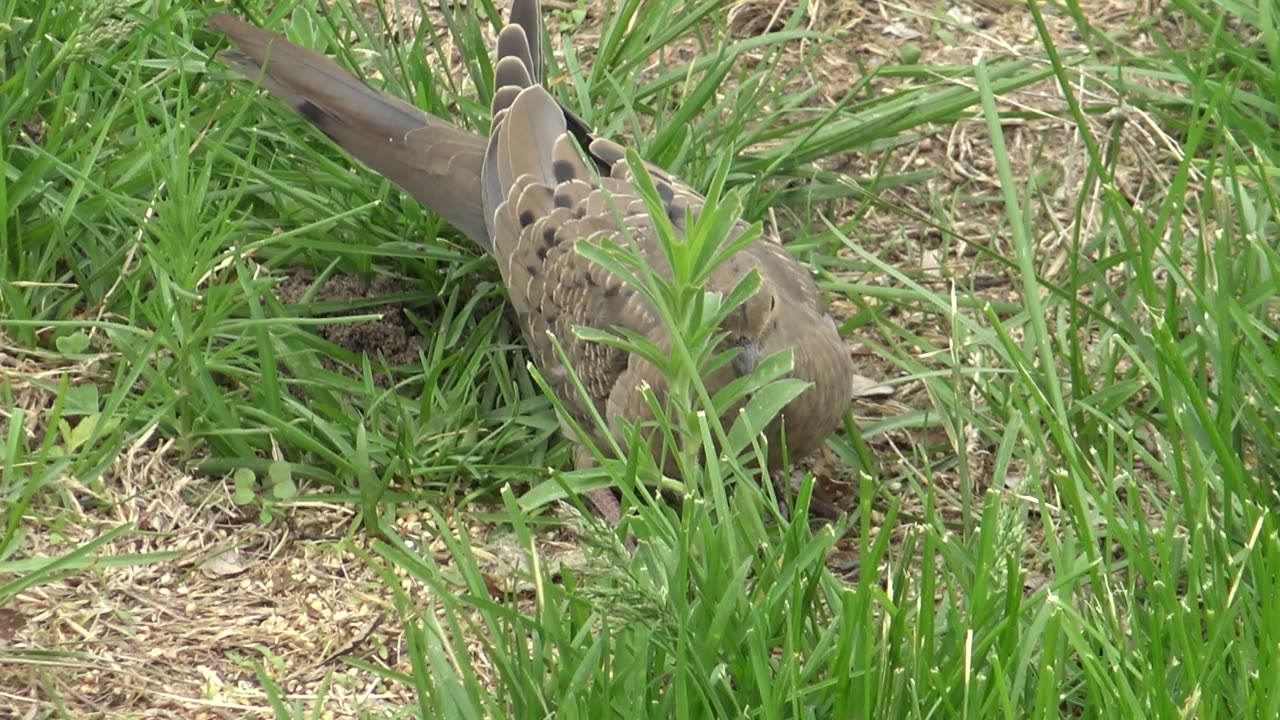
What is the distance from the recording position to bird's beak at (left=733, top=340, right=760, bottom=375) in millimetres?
3684

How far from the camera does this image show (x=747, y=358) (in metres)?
3.69

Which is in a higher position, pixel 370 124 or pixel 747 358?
pixel 370 124

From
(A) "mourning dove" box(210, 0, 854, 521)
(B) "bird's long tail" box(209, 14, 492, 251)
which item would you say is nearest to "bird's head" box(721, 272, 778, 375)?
(A) "mourning dove" box(210, 0, 854, 521)

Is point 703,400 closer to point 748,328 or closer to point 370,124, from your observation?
point 748,328

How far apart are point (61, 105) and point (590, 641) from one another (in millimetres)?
2112

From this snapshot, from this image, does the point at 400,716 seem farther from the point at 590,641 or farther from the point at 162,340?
the point at 162,340

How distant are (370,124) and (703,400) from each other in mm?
1932

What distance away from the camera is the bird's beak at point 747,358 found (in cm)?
368

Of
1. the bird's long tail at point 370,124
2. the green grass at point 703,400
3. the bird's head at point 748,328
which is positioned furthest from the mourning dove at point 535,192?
the bird's head at point 748,328

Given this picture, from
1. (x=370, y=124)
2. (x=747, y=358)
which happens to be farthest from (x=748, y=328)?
(x=370, y=124)

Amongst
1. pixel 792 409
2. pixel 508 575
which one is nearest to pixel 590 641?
pixel 508 575

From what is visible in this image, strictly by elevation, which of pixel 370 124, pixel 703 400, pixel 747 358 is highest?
pixel 703 400

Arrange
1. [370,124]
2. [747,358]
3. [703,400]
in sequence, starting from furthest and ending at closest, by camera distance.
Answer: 1. [370,124]
2. [747,358]
3. [703,400]

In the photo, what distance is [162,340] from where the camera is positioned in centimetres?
392
